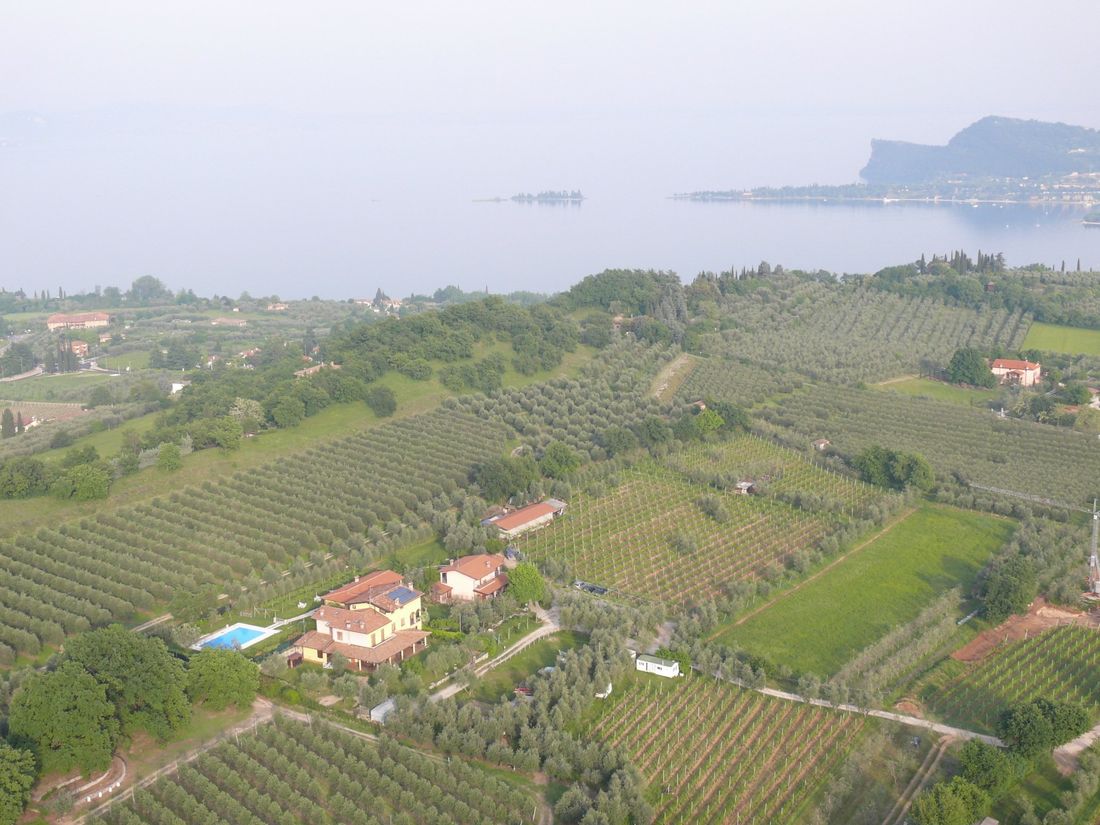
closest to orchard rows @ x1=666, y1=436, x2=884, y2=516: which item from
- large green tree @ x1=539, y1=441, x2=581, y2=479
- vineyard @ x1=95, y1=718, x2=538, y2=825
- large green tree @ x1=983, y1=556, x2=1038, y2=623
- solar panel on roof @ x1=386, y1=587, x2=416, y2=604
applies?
large green tree @ x1=539, y1=441, x2=581, y2=479

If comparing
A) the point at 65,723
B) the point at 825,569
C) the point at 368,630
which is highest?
the point at 65,723

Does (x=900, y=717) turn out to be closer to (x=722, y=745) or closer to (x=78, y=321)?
(x=722, y=745)

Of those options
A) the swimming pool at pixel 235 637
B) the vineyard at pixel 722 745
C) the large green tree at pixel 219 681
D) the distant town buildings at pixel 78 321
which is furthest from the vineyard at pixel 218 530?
the distant town buildings at pixel 78 321

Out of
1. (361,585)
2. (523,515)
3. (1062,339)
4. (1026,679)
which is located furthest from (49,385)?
(1062,339)

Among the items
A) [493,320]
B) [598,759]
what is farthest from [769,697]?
[493,320]

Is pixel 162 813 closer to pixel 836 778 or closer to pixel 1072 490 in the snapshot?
pixel 836 778

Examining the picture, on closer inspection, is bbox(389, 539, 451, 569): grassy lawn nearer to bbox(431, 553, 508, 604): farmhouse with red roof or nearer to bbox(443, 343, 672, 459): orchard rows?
bbox(431, 553, 508, 604): farmhouse with red roof

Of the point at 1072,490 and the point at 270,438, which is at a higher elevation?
the point at 270,438
